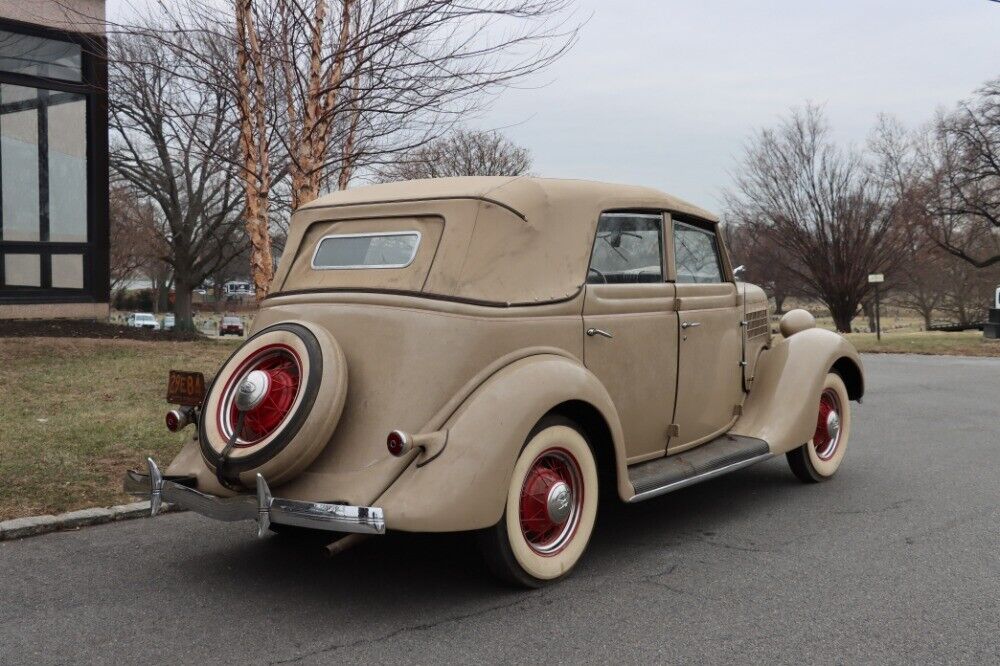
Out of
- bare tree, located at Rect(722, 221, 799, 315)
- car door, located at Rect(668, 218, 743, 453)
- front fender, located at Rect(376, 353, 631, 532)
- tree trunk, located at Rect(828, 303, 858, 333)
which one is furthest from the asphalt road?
bare tree, located at Rect(722, 221, 799, 315)

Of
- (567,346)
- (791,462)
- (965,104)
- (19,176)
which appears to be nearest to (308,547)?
(567,346)

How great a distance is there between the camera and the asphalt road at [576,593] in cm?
344

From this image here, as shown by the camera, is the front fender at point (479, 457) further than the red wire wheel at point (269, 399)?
No

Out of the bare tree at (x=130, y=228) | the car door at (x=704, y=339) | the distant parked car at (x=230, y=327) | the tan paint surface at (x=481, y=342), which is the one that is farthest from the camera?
the distant parked car at (x=230, y=327)

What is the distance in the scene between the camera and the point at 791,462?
6328mm

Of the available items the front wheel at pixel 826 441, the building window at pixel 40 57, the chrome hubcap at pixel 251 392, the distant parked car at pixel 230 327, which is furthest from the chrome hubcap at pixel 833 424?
the distant parked car at pixel 230 327

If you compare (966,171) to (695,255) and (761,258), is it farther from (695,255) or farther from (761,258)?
(695,255)

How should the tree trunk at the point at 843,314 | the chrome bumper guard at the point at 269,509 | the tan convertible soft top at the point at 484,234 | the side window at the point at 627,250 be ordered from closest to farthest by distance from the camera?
the chrome bumper guard at the point at 269,509 < the tan convertible soft top at the point at 484,234 < the side window at the point at 627,250 < the tree trunk at the point at 843,314

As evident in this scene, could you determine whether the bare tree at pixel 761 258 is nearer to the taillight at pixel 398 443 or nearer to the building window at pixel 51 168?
the building window at pixel 51 168

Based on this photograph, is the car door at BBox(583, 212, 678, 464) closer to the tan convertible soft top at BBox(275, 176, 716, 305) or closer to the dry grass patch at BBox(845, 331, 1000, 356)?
the tan convertible soft top at BBox(275, 176, 716, 305)

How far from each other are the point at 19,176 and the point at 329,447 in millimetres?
13893

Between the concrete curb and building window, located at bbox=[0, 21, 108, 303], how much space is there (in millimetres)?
11015

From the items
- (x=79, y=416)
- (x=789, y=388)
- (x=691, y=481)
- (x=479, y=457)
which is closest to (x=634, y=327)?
(x=691, y=481)

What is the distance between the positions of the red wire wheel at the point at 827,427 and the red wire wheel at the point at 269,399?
155 inches
